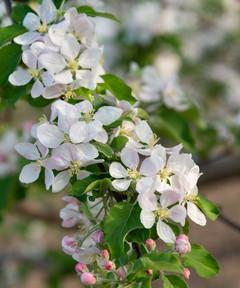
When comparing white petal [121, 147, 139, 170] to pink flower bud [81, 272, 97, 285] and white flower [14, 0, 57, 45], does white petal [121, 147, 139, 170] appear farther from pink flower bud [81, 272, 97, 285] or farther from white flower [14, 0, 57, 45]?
white flower [14, 0, 57, 45]

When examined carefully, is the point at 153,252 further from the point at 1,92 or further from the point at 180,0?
the point at 180,0

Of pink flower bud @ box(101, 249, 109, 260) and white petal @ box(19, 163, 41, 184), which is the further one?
white petal @ box(19, 163, 41, 184)

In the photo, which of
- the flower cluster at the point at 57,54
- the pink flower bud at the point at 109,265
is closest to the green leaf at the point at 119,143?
the flower cluster at the point at 57,54

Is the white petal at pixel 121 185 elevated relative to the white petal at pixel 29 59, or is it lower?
lower

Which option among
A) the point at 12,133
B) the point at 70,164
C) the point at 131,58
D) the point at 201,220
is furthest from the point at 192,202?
the point at 131,58

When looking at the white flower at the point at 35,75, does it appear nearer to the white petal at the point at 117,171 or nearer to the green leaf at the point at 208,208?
the white petal at the point at 117,171

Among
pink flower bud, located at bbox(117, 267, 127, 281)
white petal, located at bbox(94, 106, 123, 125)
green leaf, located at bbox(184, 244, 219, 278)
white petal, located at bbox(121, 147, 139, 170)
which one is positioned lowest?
green leaf, located at bbox(184, 244, 219, 278)

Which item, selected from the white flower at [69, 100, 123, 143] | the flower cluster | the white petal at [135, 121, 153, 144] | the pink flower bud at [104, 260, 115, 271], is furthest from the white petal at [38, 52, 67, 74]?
the pink flower bud at [104, 260, 115, 271]
